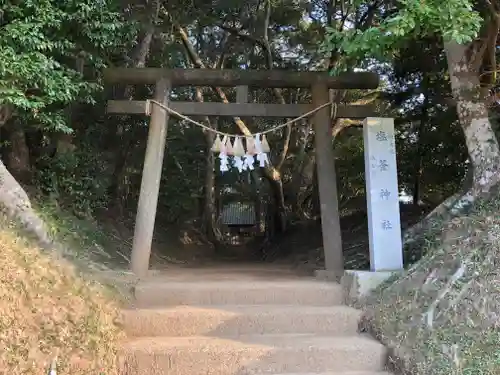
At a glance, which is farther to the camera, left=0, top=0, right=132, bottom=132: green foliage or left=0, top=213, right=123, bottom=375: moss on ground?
left=0, top=0, right=132, bottom=132: green foliage

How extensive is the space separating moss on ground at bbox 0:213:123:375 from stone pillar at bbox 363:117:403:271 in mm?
3060

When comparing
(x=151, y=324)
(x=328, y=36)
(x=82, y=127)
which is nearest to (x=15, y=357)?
(x=151, y=324)

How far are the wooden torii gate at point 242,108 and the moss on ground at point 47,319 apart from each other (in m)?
2.32

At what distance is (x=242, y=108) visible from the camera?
7031mm

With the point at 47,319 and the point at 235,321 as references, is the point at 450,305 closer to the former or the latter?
the point at 235,321

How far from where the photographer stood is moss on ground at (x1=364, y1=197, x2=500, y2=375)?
3.87m

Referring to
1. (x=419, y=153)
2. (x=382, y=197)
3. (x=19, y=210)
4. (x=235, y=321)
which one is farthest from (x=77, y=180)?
(x=419, y=153)

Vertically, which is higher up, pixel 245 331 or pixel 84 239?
pixel 84 239

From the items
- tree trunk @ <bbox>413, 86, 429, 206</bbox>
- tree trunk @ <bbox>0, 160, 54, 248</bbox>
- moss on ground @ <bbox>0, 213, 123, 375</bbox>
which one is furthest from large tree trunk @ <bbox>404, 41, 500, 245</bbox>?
tree trunk @ <bbox>0, 160, 54, 248</bbox>

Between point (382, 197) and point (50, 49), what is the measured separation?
4354 millimetres

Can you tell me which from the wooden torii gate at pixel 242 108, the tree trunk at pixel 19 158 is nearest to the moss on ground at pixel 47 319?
the wooden torii gate at pixel 242 108

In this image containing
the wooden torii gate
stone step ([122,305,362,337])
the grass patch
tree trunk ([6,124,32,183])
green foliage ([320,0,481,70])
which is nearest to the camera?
green foliage ([320,0,481,70])

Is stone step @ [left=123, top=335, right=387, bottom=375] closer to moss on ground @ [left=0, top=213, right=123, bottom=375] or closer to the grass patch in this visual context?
moss on ground @ [left=0, top=213, right=123, bottom=375]

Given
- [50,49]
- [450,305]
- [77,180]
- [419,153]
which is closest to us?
[450,305]
